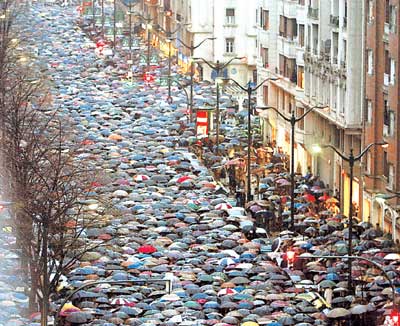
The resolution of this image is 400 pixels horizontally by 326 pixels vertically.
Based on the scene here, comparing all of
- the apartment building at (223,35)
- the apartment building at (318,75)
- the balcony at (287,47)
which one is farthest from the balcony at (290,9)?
the apartment building at (223,35)

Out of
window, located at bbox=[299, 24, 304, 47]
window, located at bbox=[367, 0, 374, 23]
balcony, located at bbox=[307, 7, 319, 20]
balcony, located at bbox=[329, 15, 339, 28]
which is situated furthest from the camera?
window, located at bbox=[299, 24, 304, 47]

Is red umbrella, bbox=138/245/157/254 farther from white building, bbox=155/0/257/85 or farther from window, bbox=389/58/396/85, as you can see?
white building, bbox=155/0/257/85

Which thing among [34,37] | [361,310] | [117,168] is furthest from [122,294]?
[34,37]

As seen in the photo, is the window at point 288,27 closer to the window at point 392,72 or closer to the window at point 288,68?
the window at point 288,68

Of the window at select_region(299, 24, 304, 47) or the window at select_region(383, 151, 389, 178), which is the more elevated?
the window at select_region(299, 24, 304, 47)

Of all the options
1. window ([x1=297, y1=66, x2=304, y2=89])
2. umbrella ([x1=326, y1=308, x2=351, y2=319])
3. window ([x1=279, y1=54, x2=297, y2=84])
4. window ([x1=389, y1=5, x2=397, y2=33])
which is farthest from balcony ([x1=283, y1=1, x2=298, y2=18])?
umbrella ([x1=326, y1=308, x2=351, y2=319])

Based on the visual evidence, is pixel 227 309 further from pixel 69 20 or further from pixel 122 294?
pixel 69 20

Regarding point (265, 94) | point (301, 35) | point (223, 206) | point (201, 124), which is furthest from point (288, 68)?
point (223, 206)
